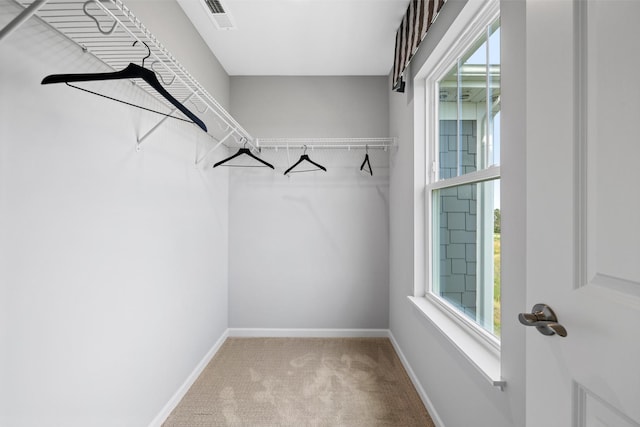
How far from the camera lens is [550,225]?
2.41ft

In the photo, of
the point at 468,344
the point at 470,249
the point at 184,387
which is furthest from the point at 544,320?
the point at 184,387

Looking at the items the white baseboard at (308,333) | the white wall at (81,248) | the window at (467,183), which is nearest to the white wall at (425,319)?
the window at (467,183)

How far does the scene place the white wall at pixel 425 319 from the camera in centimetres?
113

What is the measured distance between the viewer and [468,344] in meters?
1.49

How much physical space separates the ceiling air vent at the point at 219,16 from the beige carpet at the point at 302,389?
2.57 m

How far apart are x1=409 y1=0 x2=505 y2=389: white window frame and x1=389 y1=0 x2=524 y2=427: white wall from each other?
36 millimetres

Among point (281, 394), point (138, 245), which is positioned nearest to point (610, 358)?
point (138, 245)

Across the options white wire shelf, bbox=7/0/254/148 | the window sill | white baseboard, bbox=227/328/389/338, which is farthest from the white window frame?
white wire shelf, bbox=7/0/254/148

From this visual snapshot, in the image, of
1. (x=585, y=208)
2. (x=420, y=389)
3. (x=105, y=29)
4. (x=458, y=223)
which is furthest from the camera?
(x=420, y=389)

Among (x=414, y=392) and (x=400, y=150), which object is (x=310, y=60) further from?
(x=414, y=392)

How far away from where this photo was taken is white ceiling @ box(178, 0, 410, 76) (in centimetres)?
211

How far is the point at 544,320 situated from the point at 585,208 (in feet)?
0.90

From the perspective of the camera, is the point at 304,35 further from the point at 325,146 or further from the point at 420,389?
the point at 420,389

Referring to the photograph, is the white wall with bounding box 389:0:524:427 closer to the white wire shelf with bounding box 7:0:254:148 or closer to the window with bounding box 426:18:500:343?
the window with bounding box 426:18:500:343
